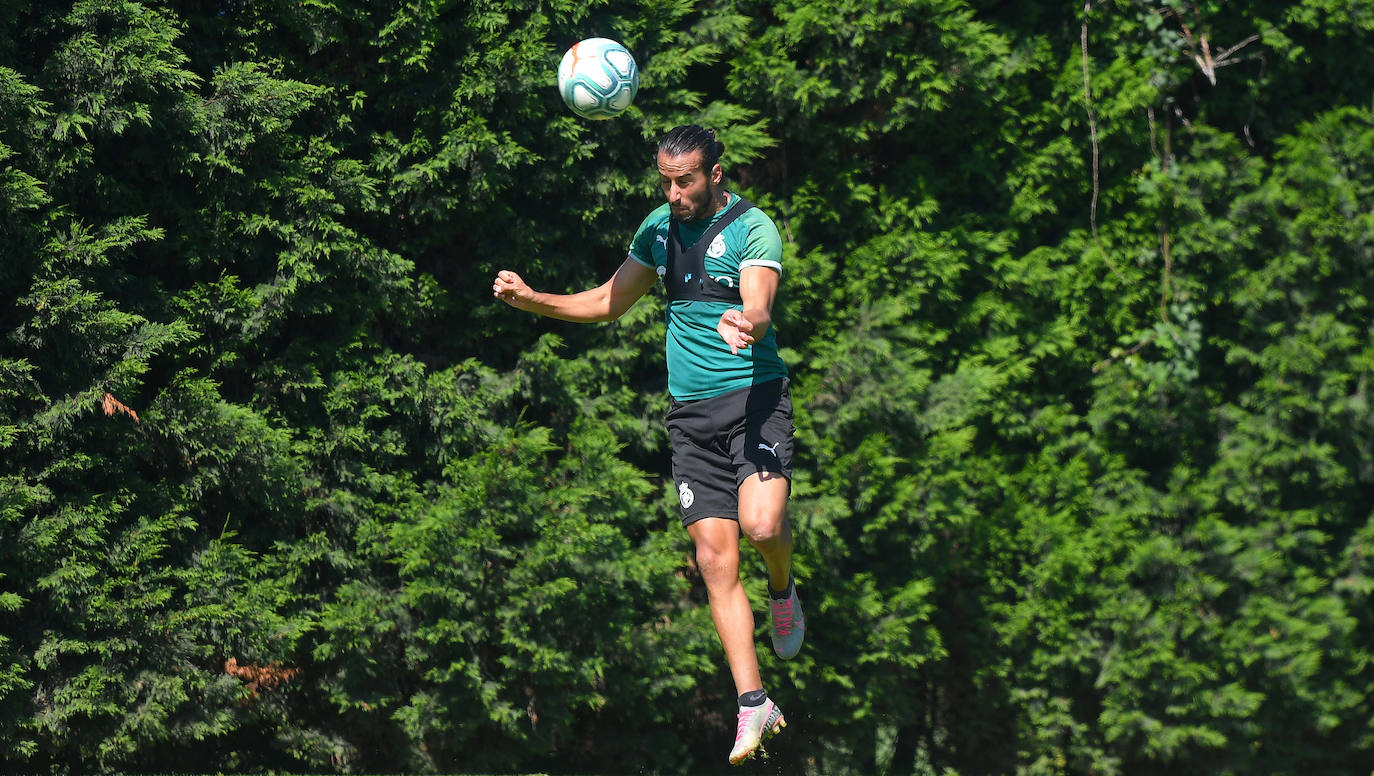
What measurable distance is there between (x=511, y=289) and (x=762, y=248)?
2.86ft

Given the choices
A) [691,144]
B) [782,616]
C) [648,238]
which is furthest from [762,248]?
[782,616]

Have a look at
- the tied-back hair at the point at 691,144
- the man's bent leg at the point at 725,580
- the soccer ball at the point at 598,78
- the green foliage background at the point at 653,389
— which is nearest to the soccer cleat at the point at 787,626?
the man's bent leg at the point at 725,580

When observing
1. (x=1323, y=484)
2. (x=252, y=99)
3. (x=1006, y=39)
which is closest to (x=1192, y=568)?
(x=1323, y=484)

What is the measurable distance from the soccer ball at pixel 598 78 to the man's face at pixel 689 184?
1.96 ft

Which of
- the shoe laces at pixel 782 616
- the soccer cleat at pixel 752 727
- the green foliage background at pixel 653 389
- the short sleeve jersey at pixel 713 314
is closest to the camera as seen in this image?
the soccer cleat at pixel 752 727

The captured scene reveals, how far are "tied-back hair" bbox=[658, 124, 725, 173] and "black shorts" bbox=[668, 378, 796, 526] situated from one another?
2.69ft

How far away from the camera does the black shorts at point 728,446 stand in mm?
4324

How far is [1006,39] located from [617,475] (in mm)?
3246

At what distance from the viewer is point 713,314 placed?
14.2 feet

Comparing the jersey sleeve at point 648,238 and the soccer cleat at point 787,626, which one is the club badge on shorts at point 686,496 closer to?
the soccer cleat at point 787,626

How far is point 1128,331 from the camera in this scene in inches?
281

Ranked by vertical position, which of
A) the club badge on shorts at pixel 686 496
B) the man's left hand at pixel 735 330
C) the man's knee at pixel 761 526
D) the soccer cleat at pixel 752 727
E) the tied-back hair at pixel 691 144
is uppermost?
the tied-back hair at pixel 691 144

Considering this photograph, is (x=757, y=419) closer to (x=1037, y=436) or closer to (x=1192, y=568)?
(x=1037, y=436)

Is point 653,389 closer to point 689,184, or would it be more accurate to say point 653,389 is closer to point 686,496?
point 686,496
